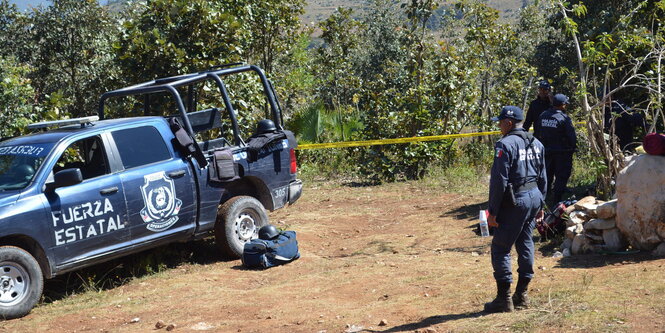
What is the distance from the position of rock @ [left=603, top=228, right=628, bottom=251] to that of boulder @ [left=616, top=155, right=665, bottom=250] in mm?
87

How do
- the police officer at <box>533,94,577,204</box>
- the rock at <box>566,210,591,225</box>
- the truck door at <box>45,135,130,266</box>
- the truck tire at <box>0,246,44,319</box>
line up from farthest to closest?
the police officer at <box>533,94,577,204</box> < the rock at <box>566,210,591,225</box> < the truck door at <box>45,135,130,266</box> < the truck tire at <box>0,246,44,319</box>

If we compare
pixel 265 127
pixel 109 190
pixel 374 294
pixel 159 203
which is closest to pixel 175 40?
pixel 265 127

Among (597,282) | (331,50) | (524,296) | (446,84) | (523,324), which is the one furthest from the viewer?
(331,50)

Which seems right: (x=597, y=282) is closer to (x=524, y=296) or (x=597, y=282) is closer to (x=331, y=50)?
(x=524, y=296)

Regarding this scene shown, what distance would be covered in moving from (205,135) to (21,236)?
20.7ft

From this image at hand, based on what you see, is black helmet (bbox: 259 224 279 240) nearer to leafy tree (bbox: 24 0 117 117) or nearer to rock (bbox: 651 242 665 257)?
rock (bbox: 651 242 665 257)

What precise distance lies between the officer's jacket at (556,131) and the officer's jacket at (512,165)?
4.29 meters

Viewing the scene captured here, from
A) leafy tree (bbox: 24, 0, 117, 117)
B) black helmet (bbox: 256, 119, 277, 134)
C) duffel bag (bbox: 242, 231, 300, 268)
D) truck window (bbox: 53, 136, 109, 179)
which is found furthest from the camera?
leafy tree (bbox: 24, 0, 117, 117)

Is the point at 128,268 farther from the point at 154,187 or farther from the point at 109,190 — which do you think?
the point at 109,190

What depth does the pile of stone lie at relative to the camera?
27.2 feet

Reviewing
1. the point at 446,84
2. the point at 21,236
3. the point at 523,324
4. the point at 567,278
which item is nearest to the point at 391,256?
the point at 567,278

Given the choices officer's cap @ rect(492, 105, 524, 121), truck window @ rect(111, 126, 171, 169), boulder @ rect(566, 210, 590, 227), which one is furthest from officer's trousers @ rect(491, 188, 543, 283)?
truck window @ rect(111, 126, 171, 169)

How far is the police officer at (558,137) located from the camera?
10.4m

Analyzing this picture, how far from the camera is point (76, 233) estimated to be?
25.1 ft
